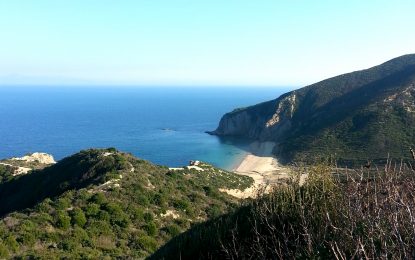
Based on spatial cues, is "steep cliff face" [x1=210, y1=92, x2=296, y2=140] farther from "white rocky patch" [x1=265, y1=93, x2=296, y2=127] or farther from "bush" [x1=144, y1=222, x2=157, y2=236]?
"bush" [x1=144, y1=222, x2=157, y2=236]

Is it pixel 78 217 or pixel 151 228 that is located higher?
pixel 78 217

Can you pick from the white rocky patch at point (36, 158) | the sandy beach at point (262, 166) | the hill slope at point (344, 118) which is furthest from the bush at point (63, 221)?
the hill slope at point (344, 118)

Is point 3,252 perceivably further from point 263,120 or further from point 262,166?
point 263,120

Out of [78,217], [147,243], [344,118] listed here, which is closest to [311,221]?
[147,243]

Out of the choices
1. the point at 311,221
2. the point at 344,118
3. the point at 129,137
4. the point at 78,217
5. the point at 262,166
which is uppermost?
the point at 311,221

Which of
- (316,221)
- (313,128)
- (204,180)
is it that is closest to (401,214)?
(316,221)

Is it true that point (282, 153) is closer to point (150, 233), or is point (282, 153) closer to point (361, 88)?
point (361, 88)

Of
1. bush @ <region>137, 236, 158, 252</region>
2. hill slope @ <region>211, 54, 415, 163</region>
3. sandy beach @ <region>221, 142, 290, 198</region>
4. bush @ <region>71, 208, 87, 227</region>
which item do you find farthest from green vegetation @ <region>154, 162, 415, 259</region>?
hill slope @ <region>211, 54, 415, 163</region>
